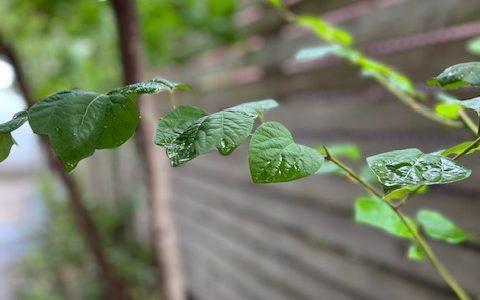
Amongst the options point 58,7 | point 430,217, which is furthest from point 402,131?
point 58,7

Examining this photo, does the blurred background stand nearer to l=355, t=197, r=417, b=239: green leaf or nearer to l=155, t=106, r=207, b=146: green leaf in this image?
l=155, t=106, r=207, b=146: green leaf

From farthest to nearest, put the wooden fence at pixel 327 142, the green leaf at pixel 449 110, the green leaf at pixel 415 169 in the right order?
the wooden fence at pixel 327 142, the green leaf at pixel 449 110, the green leaf at pixel 415 169

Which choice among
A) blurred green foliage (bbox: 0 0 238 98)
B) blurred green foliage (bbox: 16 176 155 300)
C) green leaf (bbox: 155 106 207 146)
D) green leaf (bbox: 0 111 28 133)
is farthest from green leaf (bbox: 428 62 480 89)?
blurred green foliage (bbox: 16 176 155 300)

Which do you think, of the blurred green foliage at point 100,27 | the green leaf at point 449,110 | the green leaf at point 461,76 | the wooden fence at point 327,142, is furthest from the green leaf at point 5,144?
the blurred green foliage at point 100,27

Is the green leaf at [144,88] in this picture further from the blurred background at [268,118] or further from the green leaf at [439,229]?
the green leaf at [439,229]

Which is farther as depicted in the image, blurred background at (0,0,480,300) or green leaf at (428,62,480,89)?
blurred background at (0,0,480,300)

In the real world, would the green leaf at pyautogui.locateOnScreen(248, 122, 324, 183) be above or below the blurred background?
above
